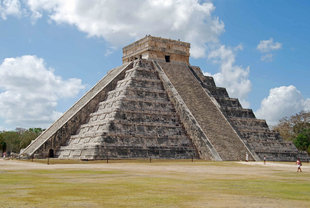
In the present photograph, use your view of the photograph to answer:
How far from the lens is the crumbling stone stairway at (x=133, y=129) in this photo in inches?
1208

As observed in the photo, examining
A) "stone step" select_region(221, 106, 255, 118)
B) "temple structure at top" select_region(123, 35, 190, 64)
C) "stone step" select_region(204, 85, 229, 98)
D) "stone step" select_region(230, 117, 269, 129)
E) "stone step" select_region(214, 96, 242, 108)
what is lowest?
"stone step" select_region(230, 117, 269, 129)

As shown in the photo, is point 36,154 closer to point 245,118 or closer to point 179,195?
point 245,118

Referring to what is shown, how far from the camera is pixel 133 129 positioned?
32.5 metres

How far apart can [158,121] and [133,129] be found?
9.25ft

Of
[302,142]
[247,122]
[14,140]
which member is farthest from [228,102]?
[14,140]

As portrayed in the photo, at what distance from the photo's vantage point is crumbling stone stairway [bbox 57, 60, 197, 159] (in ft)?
101

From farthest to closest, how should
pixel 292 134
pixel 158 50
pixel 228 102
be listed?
pixel 292 134
pixel 158 50
pixel 228 102

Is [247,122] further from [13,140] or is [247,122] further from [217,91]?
[13,140]

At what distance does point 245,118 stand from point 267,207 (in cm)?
3133

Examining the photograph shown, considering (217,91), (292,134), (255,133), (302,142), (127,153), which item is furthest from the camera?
(292,134)

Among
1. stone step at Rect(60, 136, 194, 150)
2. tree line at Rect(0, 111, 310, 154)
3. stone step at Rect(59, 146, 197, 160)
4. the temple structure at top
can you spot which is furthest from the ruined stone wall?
tree line at Rect(0, 111, 310, 154)

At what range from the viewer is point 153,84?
127 feet

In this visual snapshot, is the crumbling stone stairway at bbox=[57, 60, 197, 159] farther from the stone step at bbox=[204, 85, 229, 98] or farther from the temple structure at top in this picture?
the stone step at bbox=[204, 85, 229, 98]

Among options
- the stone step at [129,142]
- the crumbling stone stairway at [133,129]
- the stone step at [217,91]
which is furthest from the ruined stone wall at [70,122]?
the stone step at [217,91]
